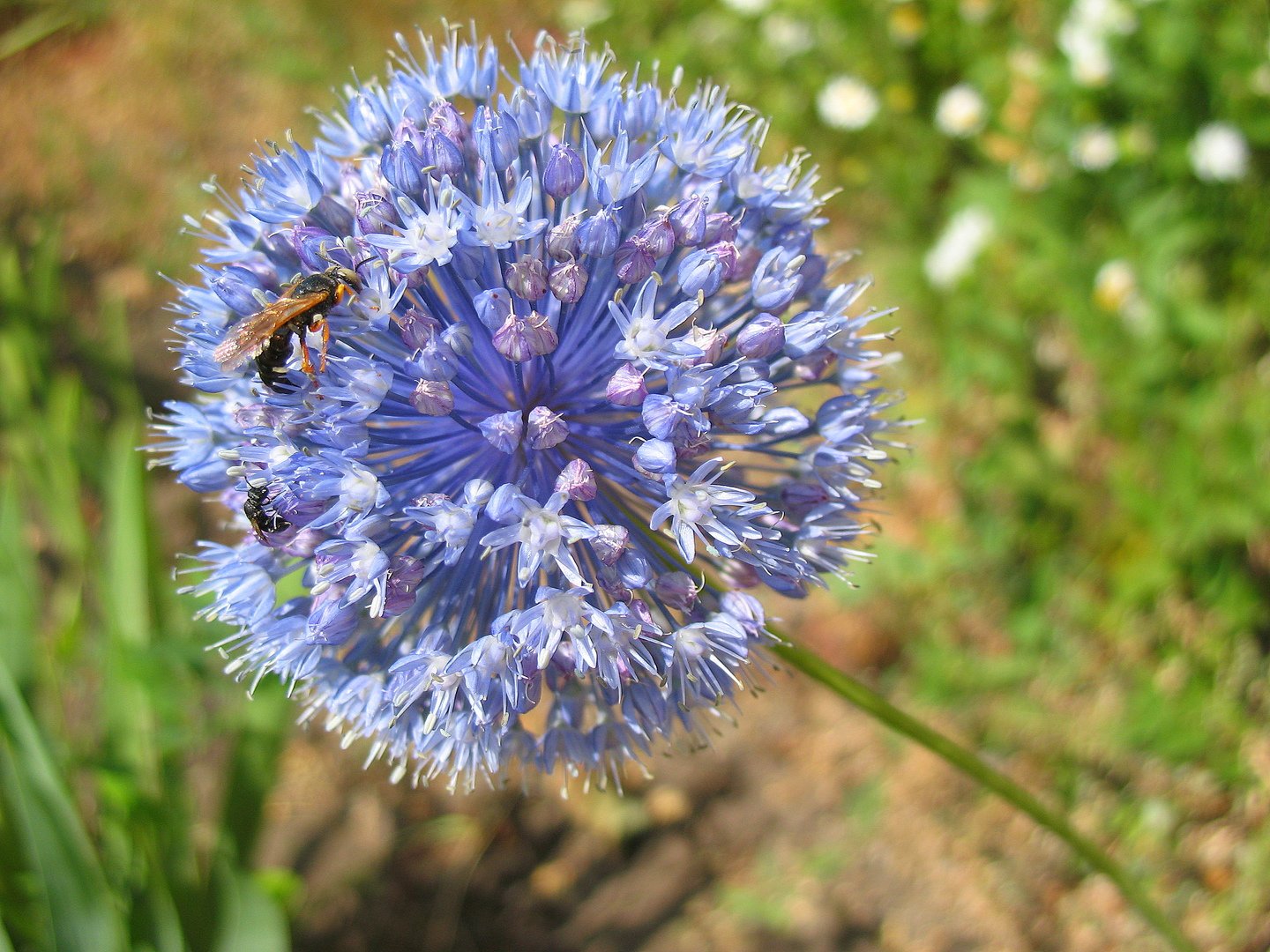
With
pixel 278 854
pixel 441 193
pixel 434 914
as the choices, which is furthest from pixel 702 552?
pixel 278 854

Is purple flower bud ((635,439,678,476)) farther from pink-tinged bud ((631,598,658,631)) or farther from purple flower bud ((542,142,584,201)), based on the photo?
purple flower bud ((542,142,584,201))

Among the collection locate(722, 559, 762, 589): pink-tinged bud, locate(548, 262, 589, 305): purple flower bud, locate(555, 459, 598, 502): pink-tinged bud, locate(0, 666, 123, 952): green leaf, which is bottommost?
locate(0, 666, 123, 952): green leaf

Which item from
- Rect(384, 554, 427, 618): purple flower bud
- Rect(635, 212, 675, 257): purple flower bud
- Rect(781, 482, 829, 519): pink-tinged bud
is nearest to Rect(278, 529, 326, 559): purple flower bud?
Rect(384, 554, 427, 618): purple flower bud

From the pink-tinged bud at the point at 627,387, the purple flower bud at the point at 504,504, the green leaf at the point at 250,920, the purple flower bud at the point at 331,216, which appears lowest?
the green leaf at the point at 250,920

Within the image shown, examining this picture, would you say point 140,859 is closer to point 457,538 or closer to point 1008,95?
point 457,538

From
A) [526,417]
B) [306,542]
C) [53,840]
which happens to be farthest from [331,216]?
[53,840]

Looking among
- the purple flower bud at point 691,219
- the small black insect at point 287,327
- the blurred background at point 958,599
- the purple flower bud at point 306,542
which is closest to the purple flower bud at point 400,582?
the purple flower bud at point 306,542

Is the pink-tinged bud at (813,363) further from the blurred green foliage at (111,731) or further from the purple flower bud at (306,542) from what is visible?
the blurred green foliage at (111,731)
